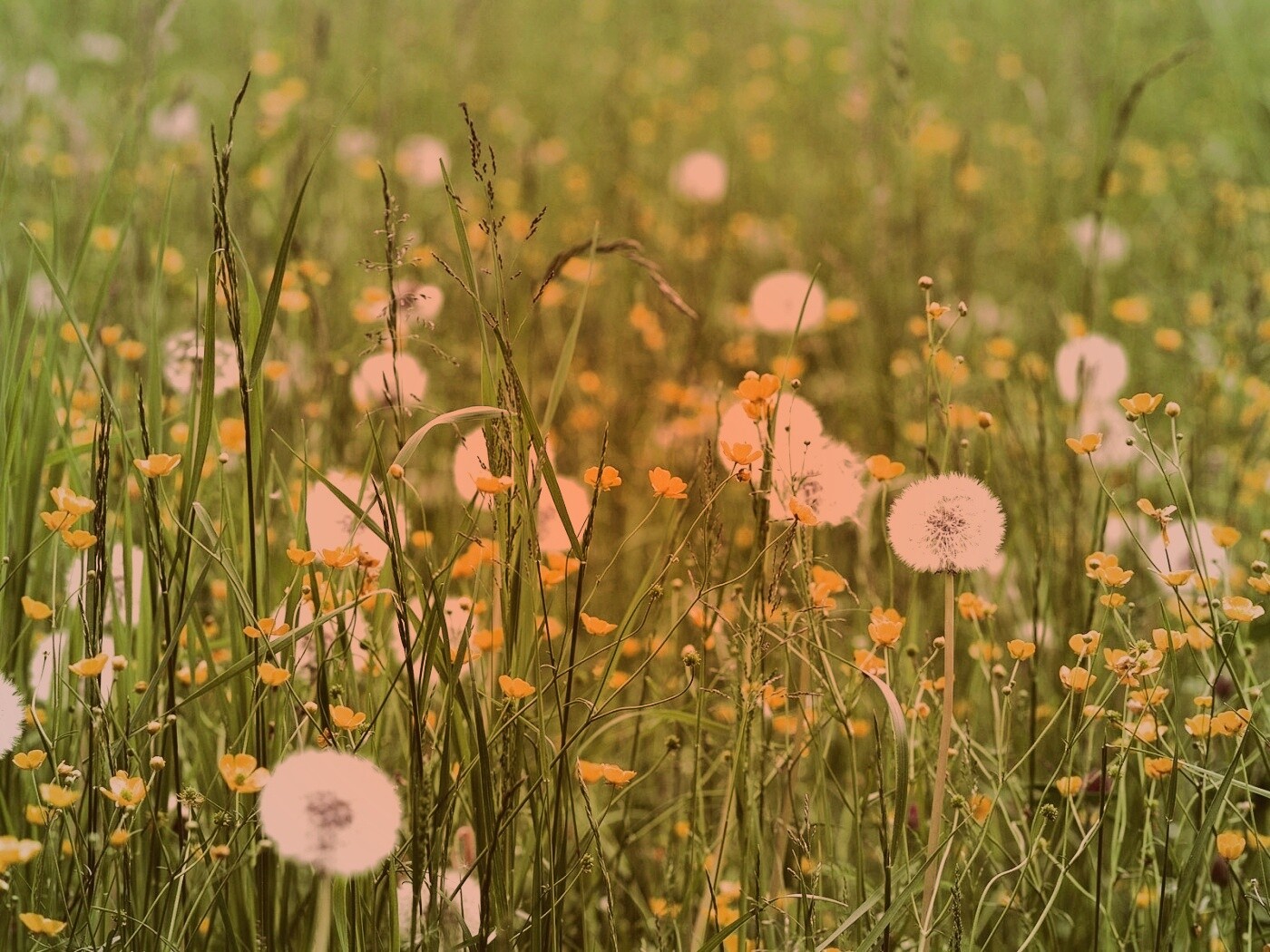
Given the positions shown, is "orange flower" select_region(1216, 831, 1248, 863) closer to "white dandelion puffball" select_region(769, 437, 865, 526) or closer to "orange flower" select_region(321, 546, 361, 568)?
"white dandelion puffball" select_region(769, 437, 865, 526)

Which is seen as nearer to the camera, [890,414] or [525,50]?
[890,414]

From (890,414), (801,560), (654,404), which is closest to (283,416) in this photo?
(654,404)

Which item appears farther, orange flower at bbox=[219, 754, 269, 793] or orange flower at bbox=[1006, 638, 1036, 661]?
orange flower at bbox=[1006, 638, 1036, 661]

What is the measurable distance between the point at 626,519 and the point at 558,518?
0.76 meters

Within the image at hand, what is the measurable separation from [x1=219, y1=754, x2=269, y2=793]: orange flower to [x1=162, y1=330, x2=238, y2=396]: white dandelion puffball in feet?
2.54

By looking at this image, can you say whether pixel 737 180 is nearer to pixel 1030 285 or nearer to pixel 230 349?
pixel 1030 285

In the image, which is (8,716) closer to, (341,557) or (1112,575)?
(341,557)

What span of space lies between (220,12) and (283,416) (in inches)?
134

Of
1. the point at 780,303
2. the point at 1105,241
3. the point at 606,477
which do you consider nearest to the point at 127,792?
the point at 606,477

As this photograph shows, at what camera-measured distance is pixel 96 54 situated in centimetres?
351

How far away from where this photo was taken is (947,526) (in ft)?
3.73

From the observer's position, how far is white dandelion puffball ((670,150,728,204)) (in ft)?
12.2

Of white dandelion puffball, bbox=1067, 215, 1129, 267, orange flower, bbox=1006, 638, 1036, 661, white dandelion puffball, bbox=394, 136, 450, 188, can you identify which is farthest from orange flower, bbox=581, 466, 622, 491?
white dandelion puffball, bbox=1067, 215, 1129, 267

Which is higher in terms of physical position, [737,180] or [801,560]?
[737,180]
